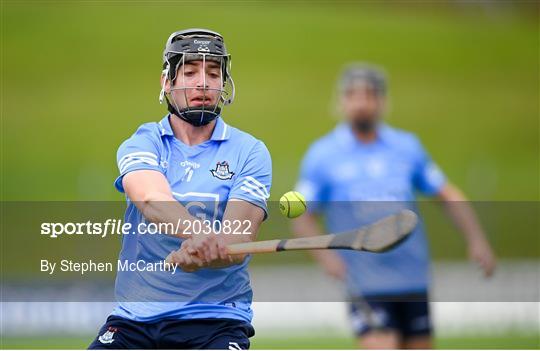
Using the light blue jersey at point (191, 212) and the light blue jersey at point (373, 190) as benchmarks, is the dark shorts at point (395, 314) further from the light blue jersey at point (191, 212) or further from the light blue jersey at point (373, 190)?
the light blue jersey at point (191, 212)

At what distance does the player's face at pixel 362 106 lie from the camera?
21.6ft

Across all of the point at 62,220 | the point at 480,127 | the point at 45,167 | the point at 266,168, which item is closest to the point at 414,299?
the point at 62,220

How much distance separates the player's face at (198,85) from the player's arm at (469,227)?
307 cm

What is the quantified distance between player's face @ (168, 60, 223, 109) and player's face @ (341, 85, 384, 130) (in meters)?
2.93

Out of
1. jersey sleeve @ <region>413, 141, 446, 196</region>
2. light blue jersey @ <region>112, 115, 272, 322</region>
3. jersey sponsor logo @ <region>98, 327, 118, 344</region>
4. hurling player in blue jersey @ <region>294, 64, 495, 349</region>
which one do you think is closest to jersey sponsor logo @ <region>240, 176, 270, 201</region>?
light blue jersey @ <region>112, 115, 272, 322</region>

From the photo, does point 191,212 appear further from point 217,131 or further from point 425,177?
point 425,177

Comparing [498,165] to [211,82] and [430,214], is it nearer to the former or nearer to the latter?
[430,214]

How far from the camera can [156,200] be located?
351cm

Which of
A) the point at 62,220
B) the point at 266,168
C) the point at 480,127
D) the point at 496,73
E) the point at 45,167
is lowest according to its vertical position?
the point at 266,168

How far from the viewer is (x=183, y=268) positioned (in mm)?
3496

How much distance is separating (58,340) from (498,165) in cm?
1011

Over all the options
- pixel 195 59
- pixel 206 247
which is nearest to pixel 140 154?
pixel 195 59

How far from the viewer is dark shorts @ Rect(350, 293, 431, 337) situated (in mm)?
6199

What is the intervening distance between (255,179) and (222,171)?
12 centimetres
